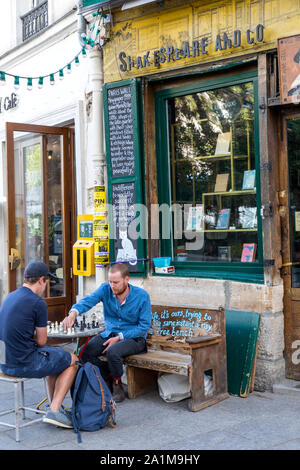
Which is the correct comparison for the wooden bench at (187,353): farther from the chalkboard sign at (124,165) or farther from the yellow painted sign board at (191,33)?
the yellow painted sign board at (191,33)

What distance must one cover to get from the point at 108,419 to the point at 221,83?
3564 millimetres

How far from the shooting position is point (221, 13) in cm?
578

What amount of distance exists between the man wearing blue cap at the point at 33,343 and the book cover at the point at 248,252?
2.22m

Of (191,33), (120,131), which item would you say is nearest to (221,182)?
(120,131)

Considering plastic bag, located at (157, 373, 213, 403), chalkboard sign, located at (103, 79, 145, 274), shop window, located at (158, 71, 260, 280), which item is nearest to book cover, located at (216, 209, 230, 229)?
shop window, located at (158, 71, 260, 280)

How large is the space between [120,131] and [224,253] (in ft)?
6.21

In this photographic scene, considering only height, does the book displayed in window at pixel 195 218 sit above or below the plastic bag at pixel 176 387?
above

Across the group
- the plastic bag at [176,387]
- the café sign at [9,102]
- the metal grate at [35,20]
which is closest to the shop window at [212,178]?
the plastic bag at [176,387]

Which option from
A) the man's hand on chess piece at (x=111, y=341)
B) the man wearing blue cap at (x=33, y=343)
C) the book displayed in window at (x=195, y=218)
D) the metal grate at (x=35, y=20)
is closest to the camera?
the man wearing blue cap at (x=33, y=343)

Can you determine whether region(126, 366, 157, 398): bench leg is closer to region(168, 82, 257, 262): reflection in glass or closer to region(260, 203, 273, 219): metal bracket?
region(168, 82, 257, 262): reflection in glass

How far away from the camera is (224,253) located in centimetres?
617

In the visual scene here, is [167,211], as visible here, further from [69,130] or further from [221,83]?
[69,130]

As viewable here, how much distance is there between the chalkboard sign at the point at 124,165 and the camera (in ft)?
21.6
